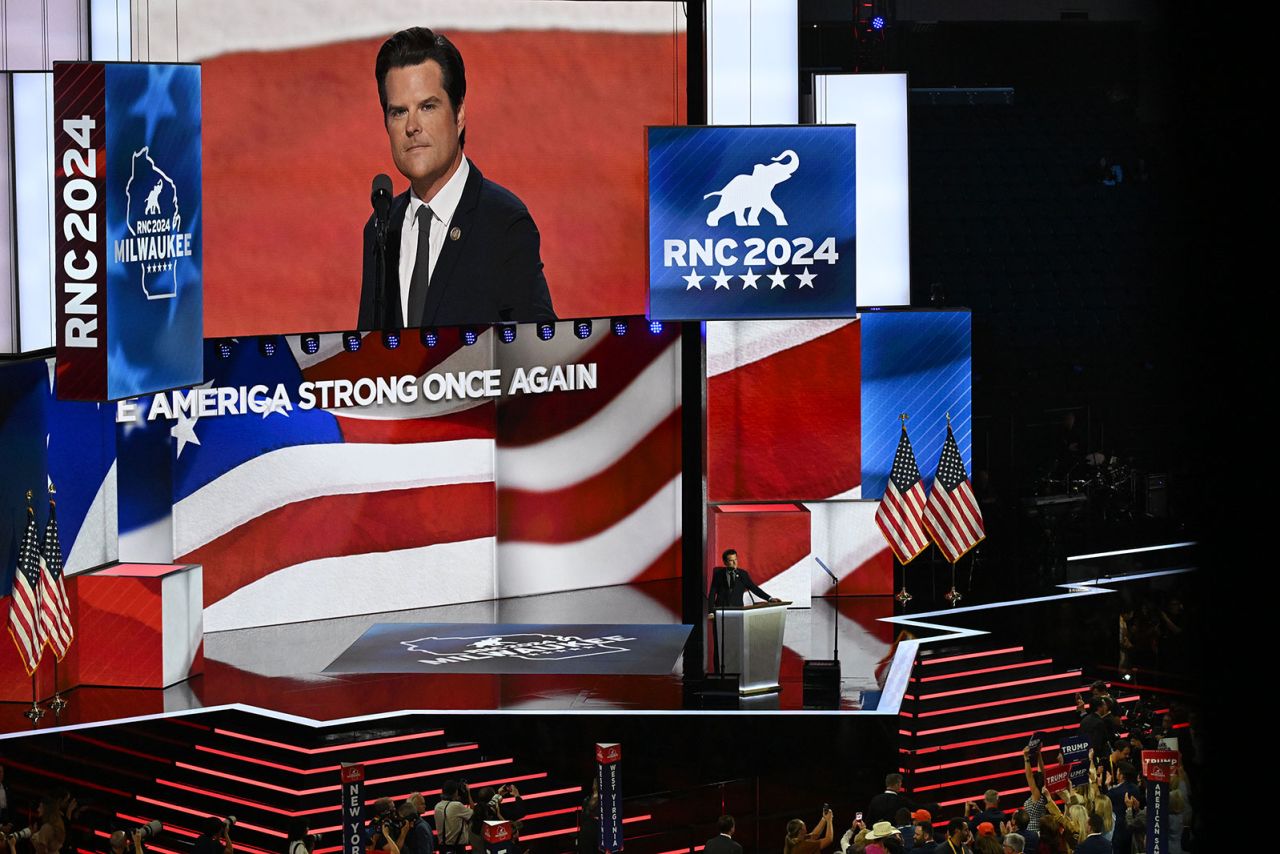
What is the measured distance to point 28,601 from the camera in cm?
1340

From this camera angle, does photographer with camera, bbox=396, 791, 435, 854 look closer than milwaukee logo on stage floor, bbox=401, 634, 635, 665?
Yes

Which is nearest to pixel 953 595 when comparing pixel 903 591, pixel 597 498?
pixel 903 591

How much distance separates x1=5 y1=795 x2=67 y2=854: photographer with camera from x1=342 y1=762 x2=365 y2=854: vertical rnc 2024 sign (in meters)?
2.13

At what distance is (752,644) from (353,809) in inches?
165

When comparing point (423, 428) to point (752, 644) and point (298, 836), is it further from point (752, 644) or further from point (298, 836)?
point (298, 836)


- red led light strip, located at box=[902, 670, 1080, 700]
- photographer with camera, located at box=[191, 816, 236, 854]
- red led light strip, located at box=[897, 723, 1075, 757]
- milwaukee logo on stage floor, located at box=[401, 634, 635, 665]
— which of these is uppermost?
milwaukee logo on stage floor, located at box=[401, 634, 635, 665]

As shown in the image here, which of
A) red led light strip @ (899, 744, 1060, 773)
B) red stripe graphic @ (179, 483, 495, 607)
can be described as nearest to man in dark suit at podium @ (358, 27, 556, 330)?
red stripe graphic @ (179, 483, 495, 607)

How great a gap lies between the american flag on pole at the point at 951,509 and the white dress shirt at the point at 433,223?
5566mm

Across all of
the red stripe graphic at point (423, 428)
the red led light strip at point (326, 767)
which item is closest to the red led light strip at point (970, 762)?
the red led light strip at point (326, 767)

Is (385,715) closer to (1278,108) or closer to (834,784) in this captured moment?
(834,784)

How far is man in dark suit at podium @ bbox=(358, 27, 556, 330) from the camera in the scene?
16.2m

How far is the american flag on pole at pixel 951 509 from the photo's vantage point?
17547 mm

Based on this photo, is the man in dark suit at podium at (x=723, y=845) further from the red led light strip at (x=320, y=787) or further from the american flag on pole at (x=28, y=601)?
the american flag on pole at (x=28, y=601)

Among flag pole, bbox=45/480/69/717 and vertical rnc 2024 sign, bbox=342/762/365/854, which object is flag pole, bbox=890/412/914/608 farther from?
vertical rnc 2024 sign, bbox=342/762/365/854
